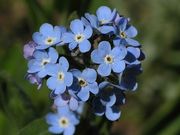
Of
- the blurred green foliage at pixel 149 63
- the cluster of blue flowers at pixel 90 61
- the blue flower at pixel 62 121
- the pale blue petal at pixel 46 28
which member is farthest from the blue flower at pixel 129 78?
the blurred green foliage at pixel 149 63

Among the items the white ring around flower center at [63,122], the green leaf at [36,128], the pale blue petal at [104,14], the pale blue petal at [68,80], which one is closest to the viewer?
the pale blue petal at [68,80]

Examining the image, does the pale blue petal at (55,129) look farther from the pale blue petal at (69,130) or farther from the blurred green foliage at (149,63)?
the blurred green foliage at (149,63)

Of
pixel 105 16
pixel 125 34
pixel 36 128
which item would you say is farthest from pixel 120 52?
pixel 36 128

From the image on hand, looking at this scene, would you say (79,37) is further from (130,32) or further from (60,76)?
(130,32)

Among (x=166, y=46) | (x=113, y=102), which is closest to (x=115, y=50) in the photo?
(x=113, y=102)

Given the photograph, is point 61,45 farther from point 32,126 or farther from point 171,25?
point 171,25

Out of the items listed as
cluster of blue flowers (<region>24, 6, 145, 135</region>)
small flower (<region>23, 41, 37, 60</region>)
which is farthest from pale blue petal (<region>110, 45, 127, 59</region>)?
small flower (<region>23, 41, 37, 60</region>)
